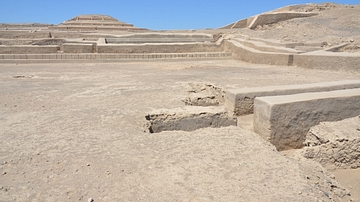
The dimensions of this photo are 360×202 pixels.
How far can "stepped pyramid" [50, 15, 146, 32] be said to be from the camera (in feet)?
55.5

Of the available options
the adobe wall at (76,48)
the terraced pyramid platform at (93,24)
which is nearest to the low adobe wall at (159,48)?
the adobe wall at (76,48)

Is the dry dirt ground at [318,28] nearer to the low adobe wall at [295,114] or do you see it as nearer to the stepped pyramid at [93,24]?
the low adobe wall at [295,114]

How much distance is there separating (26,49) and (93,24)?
948 cm

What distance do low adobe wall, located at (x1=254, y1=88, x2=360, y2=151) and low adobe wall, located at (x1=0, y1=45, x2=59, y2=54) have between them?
9.14 metres

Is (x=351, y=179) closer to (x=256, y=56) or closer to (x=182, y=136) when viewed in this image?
(x=182, y=136)

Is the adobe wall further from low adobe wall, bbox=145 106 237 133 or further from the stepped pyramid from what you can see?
low adobe wall, bbox=145 106 237 133

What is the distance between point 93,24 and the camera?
1878 cm

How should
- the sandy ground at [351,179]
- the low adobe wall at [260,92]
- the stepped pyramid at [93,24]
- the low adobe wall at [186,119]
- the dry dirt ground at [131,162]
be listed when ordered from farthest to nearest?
the stepped pyramid at [93,24]
the low adobe wall at [260,92]
the low adobe wall at [186,119]
the sandy ground at [351,179]
the dry dirt ground at [131,162]

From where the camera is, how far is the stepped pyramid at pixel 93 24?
16.9 m

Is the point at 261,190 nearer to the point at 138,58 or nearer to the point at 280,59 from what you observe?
the point at 280,59

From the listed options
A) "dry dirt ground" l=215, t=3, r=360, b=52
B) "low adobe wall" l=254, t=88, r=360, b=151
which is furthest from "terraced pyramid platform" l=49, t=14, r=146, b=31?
"low adobe wall" l=254, t=88, r=360, b=151

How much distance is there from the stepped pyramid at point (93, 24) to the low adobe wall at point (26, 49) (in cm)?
640

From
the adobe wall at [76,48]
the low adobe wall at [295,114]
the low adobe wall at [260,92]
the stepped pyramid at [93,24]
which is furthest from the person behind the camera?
the stepped pyramid at [93,24]

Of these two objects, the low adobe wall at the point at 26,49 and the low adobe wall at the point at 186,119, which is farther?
the low adobe wall at the point at 26,49
